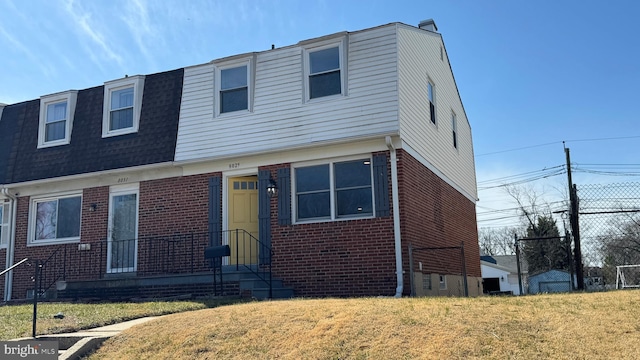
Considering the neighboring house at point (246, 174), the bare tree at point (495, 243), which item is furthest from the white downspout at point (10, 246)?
the bare tree at point (495, 243)

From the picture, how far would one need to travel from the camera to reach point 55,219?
15258 mm

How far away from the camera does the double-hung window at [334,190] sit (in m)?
12.1

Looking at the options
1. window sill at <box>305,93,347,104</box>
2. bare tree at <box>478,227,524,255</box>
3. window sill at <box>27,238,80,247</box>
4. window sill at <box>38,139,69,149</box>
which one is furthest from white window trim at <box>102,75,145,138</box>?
bare tree at <box>478,227,524,255</box>

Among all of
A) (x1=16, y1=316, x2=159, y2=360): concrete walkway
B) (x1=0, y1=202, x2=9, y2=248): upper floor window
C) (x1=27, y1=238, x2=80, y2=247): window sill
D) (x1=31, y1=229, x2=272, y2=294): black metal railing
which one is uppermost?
(x1=0, y1=202, x2=9, y2=248): upper floor window

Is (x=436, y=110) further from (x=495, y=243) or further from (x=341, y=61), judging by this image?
(x=495, y=243)

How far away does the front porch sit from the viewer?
1215 centimetres

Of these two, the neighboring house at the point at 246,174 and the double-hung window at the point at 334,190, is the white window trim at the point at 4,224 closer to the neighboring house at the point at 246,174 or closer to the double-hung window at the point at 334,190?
the neighboring house at the point at 246,174

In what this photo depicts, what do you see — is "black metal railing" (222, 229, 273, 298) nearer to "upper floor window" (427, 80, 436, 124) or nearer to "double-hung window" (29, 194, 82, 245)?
"double-hung window" (29, 194, 82, 245)

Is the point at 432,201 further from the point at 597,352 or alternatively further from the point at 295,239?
the point at 597,352

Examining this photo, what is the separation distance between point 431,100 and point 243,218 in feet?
18.7

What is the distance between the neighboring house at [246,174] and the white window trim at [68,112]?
0.12 ft

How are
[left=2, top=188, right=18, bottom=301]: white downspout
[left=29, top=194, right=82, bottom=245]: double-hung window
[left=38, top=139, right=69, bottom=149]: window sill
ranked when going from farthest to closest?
[left=38, top=139, right=69, bottom=149]: window sill → [left=2, top=188, right=18, bottom=301]: white downspout → [left=29, top=194, right=82, bottom=245]: double-hung window

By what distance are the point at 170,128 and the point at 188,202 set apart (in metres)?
1.91

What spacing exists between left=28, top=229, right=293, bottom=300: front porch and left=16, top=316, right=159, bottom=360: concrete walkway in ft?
12.0
